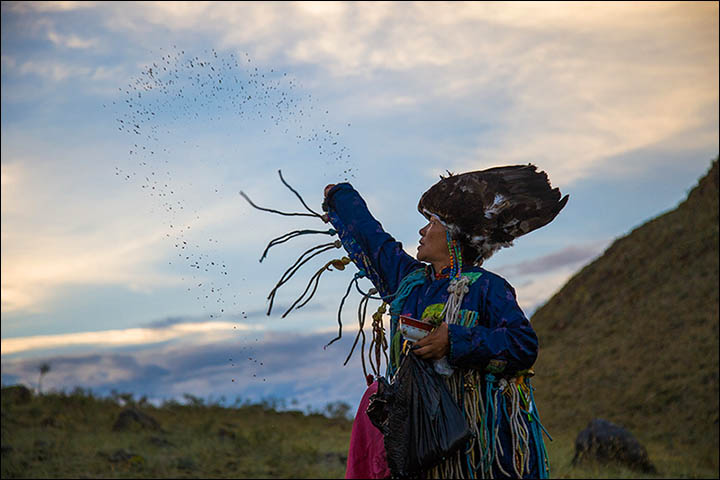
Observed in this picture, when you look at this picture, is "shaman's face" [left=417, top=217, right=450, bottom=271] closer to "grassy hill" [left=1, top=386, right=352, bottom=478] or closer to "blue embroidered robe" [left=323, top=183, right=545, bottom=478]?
"blue embroidered robe" [left=323, top=183, right=545, bottom=478]

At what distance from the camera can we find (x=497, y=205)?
12.2ft

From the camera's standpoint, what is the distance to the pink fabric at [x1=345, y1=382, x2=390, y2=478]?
3855 millimetres

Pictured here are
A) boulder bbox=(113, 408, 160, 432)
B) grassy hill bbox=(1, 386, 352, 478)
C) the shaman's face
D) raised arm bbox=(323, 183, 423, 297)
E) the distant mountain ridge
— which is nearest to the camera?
the shaman's face

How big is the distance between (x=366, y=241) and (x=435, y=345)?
0.77m

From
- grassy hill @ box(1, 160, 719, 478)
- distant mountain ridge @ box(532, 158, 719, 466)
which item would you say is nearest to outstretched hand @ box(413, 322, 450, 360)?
grassy hill @ box(1, 160, 719, 478)

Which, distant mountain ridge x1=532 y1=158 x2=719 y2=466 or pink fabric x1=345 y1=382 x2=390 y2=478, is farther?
distant mountain ridge x1=532 y1=158 x2=719 y2=466

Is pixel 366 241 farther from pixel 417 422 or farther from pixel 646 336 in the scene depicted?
pixel 646 336

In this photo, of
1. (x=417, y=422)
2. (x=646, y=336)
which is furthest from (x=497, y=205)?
(x=646, y=336)

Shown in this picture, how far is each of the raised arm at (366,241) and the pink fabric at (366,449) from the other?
21.9 inches

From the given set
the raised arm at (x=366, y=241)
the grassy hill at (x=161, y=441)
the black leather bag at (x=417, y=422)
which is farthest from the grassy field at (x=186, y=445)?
the black leather bag at (x=417, y=422)

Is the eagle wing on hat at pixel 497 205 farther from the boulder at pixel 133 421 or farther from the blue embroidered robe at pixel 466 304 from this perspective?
the boulder at pixel 133 421

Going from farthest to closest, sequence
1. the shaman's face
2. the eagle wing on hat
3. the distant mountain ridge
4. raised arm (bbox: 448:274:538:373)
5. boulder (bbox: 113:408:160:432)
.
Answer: the distant mountain ridge < boulder (bbox: 113:408:160:432) < the shaman's face < the eagle wing on hat < raised arm (bbox: 448:274:538:373)

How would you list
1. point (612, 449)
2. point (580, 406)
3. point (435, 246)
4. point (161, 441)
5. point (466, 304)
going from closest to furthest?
point (466, 304) → point (435, 246) → point (161, 441) → point (612, 449) → point (580, 406)

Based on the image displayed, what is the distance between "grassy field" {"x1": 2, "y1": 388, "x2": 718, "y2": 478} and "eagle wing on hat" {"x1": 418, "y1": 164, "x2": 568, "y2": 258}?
9393 mm
